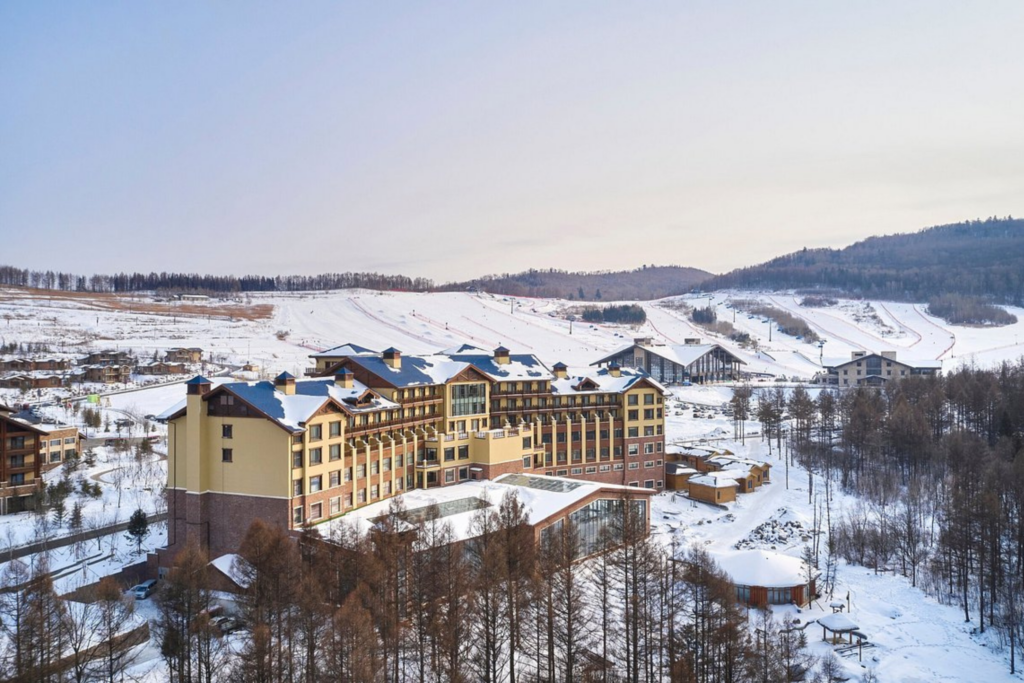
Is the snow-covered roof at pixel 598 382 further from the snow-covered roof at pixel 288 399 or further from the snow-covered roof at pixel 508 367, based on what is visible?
the snow-covered roof at pixel 288 399

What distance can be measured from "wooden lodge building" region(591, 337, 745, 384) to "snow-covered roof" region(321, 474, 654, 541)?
5690cm

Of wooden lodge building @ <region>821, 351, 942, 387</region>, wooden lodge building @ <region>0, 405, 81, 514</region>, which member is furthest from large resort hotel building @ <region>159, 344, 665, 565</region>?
wooden lodge building @ <region>821, 351, 942, 387</region>

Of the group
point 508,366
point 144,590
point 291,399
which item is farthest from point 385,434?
point 144,590

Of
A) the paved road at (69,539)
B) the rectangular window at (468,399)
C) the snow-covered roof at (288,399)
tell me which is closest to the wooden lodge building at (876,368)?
the rectangular window at (468,399)

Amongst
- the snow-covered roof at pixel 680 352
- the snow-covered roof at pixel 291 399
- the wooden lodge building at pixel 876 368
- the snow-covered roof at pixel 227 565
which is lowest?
the snow-covered roof at pixel 227 565

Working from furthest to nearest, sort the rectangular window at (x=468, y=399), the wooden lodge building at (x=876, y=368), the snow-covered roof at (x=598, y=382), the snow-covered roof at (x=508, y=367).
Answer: the wooden lodge building at (x=876, y=368), the snow-covered roof at (x=598, y=382), the snow-covered roof at (x=508, y=367), the rectangular window at (x=468, y=399)

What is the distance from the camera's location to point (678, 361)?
98.1 m

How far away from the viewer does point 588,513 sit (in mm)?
36000

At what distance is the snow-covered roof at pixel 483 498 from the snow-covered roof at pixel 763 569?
17.9ft

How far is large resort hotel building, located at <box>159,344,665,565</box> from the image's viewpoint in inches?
1254

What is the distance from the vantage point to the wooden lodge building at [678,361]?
97.3m

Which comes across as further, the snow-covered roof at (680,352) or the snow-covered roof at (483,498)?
the snow-covered roof at (680,352)

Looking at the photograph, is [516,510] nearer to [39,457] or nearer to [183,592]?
[183,592]

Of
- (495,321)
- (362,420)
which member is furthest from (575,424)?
(495,321)
